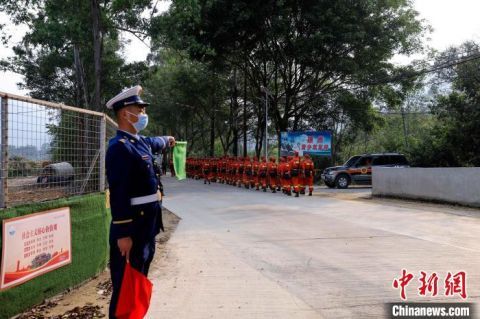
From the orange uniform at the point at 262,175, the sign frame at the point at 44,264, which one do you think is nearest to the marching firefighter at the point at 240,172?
the orange uniform at the point at 262,175

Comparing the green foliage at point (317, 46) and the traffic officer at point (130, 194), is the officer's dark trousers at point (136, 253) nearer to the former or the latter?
the traffic officer at point (130, 194)

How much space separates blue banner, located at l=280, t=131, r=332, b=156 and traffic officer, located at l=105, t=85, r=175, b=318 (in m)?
28.0

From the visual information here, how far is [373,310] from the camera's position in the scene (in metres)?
5.12

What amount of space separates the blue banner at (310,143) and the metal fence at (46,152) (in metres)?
25.9

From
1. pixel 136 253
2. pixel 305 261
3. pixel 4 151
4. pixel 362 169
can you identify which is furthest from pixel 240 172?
pixel 136 253

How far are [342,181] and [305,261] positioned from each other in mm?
19925

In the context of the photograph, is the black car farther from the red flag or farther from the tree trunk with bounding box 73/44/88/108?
the red flag

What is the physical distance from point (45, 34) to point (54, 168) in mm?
13172

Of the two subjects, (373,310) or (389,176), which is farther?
(389,176)

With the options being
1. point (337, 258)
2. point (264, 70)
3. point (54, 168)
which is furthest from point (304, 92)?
point (54, 168)

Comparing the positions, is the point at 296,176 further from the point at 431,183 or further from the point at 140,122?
the point at 140,122

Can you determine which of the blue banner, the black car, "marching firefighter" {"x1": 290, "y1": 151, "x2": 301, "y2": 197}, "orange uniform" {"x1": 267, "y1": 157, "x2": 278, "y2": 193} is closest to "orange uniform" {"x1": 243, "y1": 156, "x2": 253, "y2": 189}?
"orange uniform" {"x1": 267, "y1": 157, "x2": 278, "y2": 193}

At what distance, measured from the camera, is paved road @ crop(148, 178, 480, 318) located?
543cm

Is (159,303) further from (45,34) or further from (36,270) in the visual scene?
(45,34)
